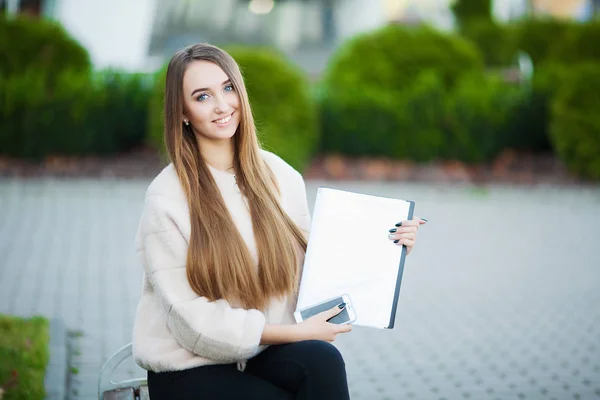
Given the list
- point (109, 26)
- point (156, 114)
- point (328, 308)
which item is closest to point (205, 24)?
point (109, 26)

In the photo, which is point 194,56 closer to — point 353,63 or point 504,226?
point 504,226

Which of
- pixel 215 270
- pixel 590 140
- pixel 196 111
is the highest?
pixel 590 140

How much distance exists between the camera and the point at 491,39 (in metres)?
25.8

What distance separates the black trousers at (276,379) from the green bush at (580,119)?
979 cm

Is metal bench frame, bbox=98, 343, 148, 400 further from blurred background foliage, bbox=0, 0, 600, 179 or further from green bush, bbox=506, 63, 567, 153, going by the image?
green bush, bbox=506, 63, 567, 153

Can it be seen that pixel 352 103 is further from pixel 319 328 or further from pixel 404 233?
pixel 319 328

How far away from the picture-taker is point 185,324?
275cm

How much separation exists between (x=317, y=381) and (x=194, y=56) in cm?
117

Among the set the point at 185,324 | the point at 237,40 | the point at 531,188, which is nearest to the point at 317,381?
the point at 185,324

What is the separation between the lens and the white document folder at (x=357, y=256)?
9.56 feet

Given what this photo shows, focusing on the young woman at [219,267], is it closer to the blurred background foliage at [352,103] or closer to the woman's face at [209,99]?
the woman's face at [209,99]

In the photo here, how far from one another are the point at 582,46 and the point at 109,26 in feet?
33.3

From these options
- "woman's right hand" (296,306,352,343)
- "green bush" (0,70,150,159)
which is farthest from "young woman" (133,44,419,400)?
"green bush" (0,70,150,159)

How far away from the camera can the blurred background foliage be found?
1195 centimetres
